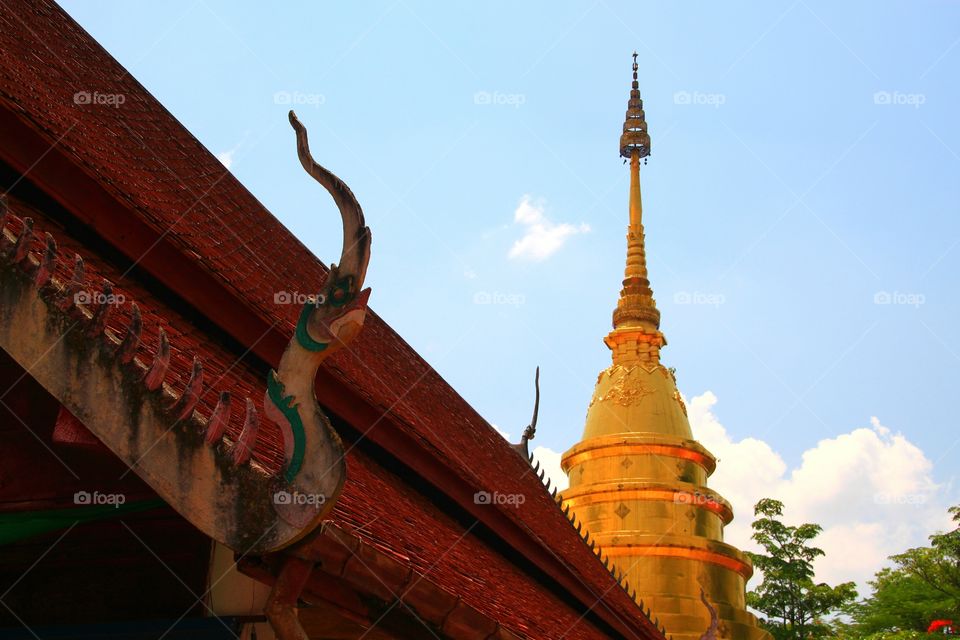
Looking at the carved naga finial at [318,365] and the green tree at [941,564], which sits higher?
the green tree at [941,564]

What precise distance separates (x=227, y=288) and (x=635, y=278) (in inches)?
602

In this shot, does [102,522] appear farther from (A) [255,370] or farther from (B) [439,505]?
(B) [439,505]

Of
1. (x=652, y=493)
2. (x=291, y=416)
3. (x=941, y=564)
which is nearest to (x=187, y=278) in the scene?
(x=291, y=416)

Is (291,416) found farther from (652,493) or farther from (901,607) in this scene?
(901,607)

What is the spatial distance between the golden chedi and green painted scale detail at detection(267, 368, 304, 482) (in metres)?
13.6

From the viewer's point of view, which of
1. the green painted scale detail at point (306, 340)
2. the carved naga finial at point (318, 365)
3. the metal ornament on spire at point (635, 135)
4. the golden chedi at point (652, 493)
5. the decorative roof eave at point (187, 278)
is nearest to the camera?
the carved naga finial at point (318, 365)

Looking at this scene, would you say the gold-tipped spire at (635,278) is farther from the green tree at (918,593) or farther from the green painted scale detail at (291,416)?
the green painted scale detail at (291,416)

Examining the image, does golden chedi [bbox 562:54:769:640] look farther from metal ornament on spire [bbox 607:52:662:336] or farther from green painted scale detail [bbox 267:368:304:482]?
green painted scale detail [bbox 267:368:304:482]

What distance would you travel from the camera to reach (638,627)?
9.04m

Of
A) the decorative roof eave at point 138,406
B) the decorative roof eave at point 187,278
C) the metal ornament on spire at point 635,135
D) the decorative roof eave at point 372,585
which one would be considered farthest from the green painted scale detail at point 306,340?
the metal ornament on spire at point 635,135

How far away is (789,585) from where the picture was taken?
21297 mm

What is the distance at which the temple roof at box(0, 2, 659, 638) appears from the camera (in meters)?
4.35

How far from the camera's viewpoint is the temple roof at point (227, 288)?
4.35m

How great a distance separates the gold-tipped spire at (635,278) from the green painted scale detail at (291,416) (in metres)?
16.1
